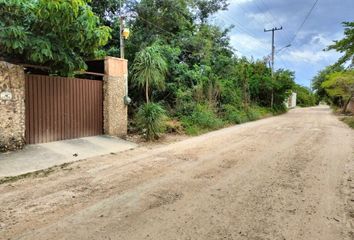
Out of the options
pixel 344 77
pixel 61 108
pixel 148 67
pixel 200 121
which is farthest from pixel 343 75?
pixel 61 108

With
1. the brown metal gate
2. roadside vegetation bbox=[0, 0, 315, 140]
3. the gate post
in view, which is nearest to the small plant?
roadside vegetation bbox=[0, 0, 315, 140]

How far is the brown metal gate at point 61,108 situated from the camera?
745 centimetres

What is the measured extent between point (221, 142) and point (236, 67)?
11.6 m

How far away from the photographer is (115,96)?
9.82m

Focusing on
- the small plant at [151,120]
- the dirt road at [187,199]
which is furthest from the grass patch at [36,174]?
the small plant at [151,120]

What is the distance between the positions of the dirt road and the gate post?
272 centimetres

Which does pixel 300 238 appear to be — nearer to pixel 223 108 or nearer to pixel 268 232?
pixel 268 232

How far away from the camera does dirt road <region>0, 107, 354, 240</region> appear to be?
3266 mm

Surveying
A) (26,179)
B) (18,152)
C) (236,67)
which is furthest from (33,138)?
(236,67)

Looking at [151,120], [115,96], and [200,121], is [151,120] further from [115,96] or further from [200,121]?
[200,121]

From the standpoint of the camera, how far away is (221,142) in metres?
9.49

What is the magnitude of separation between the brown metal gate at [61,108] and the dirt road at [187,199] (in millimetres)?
1886

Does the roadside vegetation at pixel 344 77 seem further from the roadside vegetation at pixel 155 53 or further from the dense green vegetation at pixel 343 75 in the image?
the roadside vegetation at pixel 155 53

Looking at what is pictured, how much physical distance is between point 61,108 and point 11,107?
1.50 meters
